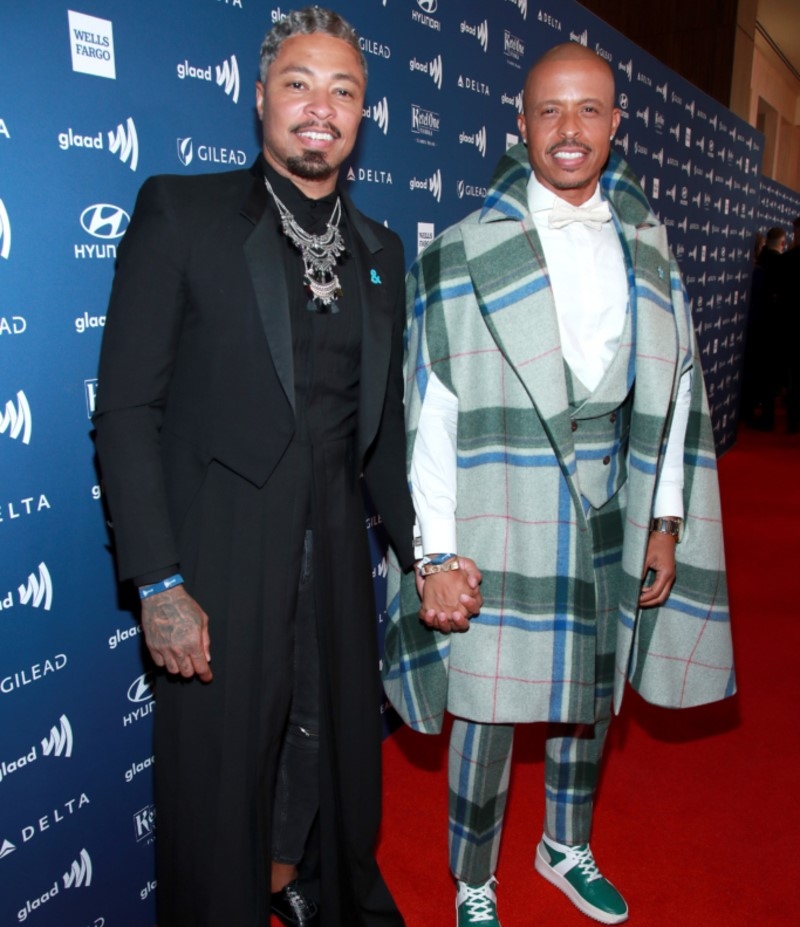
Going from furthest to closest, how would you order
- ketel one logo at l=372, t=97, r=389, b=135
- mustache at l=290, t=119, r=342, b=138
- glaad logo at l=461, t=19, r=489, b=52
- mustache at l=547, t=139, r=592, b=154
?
glaad logo at l=461, t=19, r=489, b=52, ketel one logo at l=372, t=97, r=389, b=135, mustache at l=547, t=139, r=592, b=154, mustache at l=290, t=119, r=342, b=138

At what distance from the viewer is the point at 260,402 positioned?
1.56 m

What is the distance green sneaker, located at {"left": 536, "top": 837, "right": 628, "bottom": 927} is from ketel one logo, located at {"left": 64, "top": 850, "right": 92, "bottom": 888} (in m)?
1.20

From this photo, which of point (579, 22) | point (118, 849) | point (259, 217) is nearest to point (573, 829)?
point (118, 849)

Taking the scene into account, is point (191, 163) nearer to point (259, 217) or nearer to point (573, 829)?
point (259, 217)

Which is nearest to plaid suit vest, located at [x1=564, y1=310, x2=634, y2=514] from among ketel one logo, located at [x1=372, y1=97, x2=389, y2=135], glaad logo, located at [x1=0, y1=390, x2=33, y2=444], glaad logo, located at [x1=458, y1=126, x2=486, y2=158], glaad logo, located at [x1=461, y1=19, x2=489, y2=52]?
glaad logo, located at [x1=0, y1=390, x2=33, y2=444]

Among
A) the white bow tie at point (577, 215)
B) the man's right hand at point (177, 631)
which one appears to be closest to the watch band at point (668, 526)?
the white bow tie at point (577, 215)

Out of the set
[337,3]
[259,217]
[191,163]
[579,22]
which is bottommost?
[259,217]

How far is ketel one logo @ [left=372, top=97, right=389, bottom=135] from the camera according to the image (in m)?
→ 2.63

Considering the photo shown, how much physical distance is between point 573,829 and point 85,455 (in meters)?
1.60

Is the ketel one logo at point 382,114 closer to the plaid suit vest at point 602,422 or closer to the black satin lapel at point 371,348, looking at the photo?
the black satin lapel at point 371,348

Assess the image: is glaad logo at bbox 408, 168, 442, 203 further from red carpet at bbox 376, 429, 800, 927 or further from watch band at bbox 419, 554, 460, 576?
red carpet at bbox 376, 429, 800, 927

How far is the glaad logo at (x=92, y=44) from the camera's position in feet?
5.48

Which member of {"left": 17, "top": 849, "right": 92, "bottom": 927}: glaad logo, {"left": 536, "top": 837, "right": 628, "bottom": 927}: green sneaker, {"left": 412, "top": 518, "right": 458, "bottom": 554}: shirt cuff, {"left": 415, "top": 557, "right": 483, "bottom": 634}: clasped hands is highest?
{"left": 412, "top": 518, "right": 458, "bottom": 554}: shirt cuff

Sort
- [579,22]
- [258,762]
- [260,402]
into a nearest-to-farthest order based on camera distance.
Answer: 1. [260,402]
2. [258,762]
3. [579,22]
